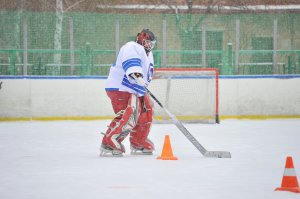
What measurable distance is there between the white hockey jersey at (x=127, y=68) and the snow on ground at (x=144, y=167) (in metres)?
0.75

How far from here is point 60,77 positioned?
677 inches

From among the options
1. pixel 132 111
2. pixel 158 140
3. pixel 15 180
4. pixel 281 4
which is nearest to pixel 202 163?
pixel 132 111

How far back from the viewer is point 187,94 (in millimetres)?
16734

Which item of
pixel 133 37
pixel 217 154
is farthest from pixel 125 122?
pixel 133 37

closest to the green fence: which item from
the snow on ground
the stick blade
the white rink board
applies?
the white rink board

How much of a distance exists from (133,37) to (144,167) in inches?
327

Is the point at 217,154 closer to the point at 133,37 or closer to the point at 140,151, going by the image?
the point at 140,151

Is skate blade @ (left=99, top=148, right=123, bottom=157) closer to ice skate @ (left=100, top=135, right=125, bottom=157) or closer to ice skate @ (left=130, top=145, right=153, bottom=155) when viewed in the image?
ice skate @ (left=100, top=135, right=125, bottom=157)

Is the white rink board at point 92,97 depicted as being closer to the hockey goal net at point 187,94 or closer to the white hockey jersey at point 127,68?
the hockey goal net at point 187,94

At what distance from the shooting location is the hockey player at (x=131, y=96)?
1040 cm

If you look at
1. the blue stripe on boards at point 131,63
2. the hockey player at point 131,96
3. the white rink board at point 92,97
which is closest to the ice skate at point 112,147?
the hockey player at point 131,96

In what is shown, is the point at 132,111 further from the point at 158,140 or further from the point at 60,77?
the point at 60,77

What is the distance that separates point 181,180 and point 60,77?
362 inches

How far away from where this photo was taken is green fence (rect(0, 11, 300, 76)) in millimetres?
17188
